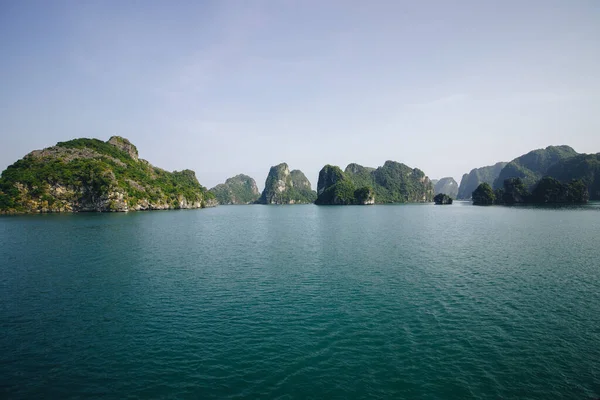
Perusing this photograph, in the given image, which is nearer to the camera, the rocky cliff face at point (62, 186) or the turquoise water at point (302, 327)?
the turquoise water at point (302, 327)

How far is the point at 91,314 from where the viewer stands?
2603cm

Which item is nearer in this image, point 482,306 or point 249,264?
point 482,306

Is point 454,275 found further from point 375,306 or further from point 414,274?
point 375,306

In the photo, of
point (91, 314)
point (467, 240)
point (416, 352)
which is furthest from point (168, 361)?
point (467, 240)

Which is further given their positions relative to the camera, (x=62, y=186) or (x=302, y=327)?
(x=62, y=186)

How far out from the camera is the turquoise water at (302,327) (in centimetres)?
1641

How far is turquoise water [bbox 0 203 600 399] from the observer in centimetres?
1641

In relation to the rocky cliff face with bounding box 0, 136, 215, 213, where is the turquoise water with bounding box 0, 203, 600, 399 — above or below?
below

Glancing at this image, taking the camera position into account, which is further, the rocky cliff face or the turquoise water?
the rocky cliff face

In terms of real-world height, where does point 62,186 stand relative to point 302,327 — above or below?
above

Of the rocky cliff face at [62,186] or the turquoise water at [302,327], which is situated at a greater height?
the rocky cliff face at [62,186]

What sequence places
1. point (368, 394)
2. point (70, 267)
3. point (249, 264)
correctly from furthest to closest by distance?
point (249, 264) < point (70, 267) < point (368, 394)

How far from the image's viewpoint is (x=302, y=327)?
76.9 ft

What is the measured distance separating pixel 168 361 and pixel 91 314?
42.4ft
